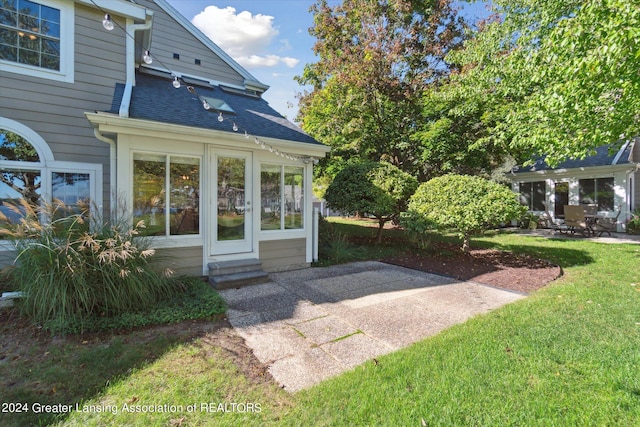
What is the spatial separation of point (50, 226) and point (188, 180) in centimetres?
201

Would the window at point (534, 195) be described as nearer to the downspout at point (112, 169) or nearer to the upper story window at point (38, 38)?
the downspout at point (112, 169)

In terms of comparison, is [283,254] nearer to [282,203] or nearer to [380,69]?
[282,203]

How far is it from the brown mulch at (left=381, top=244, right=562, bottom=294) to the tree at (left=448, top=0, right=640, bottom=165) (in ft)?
8.05

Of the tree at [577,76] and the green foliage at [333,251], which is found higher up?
the tree at [577,76]

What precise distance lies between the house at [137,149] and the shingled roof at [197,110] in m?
0.05

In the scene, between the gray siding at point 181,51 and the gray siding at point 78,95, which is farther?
the gray siding at point 181,51

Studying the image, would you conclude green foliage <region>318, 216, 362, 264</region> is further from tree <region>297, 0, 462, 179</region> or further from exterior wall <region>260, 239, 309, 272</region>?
tree <region>297, 0, 462, 179</region>

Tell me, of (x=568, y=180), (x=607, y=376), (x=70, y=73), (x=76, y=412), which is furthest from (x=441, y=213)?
(x=568, y=180)

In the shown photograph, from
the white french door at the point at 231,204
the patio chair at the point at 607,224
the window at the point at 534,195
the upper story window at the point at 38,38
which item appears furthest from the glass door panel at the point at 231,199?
the window at the point at 534,195

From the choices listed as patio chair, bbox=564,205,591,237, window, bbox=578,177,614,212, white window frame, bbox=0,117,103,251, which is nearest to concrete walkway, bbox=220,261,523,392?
white window frame, bbox=0,117,103,251

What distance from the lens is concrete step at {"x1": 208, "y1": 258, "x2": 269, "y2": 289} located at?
502 cm

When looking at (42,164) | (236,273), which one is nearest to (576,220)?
(236,273)

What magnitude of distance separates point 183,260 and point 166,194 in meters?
1.16

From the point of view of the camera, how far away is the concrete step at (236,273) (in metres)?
5.02
